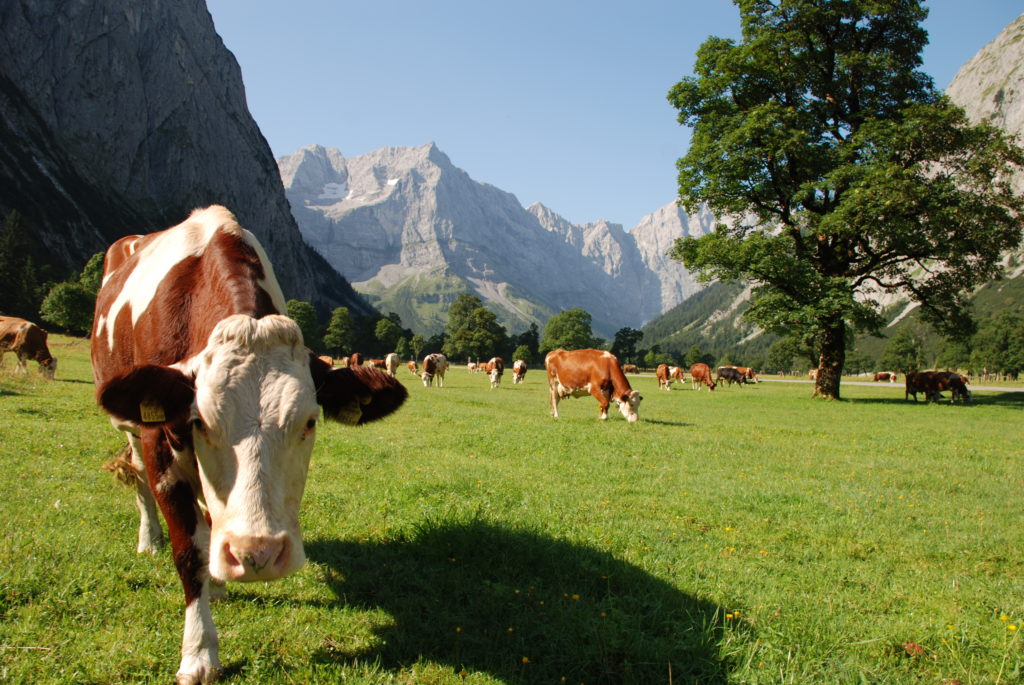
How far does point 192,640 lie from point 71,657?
76cm

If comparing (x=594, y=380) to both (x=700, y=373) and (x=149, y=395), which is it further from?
(x=700, y=373)

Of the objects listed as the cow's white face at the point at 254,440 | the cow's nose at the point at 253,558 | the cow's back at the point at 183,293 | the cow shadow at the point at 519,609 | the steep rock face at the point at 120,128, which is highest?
the steep rock face at the point at 120,128

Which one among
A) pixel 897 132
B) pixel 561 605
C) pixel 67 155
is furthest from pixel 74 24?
pixel 561 605

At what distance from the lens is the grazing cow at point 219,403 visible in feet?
9.78

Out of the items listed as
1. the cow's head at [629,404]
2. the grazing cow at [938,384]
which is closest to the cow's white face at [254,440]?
the cow's head at [629,404]

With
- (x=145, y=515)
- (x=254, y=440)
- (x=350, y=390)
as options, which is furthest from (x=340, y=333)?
(x=254, y=440)

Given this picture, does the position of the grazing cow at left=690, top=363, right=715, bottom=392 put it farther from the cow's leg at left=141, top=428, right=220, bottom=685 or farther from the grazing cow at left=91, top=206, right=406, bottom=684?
the cow's leg at left=141, top=428, right=220, bottom=685

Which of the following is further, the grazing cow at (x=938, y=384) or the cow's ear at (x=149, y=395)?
the grazing cow at (x=938, y=384)

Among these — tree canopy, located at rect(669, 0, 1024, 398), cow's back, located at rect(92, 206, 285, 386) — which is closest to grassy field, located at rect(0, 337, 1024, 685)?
cow's back, located at rect(92, 206, 285, 386)

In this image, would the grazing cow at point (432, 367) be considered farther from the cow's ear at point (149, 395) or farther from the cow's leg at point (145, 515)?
the cow's ear at point (149, 395)

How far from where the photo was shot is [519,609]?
14.5 ft

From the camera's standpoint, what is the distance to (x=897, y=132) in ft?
85.4

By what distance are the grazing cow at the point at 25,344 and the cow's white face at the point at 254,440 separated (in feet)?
72.1

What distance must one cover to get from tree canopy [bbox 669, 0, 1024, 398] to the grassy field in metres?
18.3
